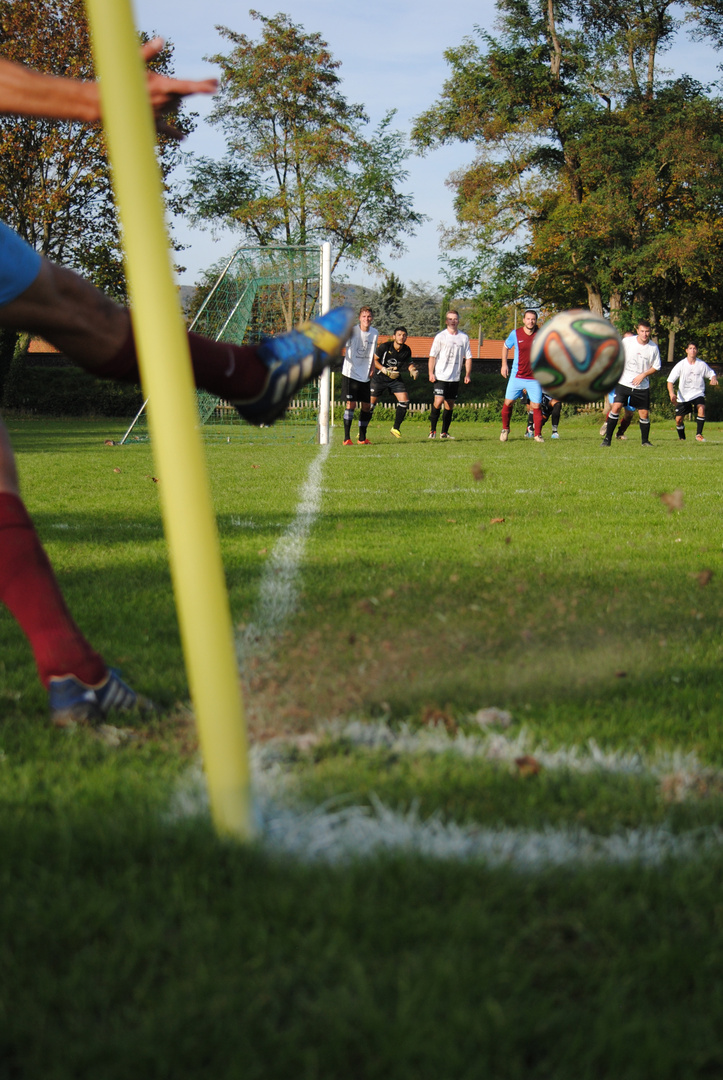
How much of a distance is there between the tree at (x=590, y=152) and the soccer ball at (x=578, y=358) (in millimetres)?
33680

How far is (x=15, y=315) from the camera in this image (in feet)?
7.84

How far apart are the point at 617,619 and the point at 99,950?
2.58 meters

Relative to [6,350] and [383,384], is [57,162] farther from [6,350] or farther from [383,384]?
[383,384]

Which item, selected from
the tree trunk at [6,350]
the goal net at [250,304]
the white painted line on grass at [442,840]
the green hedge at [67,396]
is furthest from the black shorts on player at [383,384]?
the green hedge at [67,396]

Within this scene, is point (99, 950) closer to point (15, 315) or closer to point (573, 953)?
point (573, 953)

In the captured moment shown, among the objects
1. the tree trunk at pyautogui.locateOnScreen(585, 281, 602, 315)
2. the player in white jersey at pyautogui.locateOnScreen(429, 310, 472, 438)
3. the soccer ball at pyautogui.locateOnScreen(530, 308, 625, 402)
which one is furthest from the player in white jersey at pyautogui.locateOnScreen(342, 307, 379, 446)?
the tree trunk at pyautogui.locateOnScreen(585, 281, 602, 315)

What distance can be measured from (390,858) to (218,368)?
1.46m

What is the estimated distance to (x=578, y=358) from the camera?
532cm

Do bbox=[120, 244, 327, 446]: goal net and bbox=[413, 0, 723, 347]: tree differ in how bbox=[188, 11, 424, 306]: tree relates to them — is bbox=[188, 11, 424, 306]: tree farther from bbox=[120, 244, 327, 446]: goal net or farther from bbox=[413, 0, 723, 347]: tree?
bbox=[120, 244, 327, 446]: goal net

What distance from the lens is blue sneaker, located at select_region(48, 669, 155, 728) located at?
7.89ft

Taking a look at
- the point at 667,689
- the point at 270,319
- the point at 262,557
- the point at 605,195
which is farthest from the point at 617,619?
the point at 605,195

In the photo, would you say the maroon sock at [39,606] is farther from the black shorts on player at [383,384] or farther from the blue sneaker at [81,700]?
the black shorts on player at [383,384]

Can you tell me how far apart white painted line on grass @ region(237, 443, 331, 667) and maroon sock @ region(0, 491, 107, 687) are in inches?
21.9

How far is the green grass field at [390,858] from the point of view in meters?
1.23
